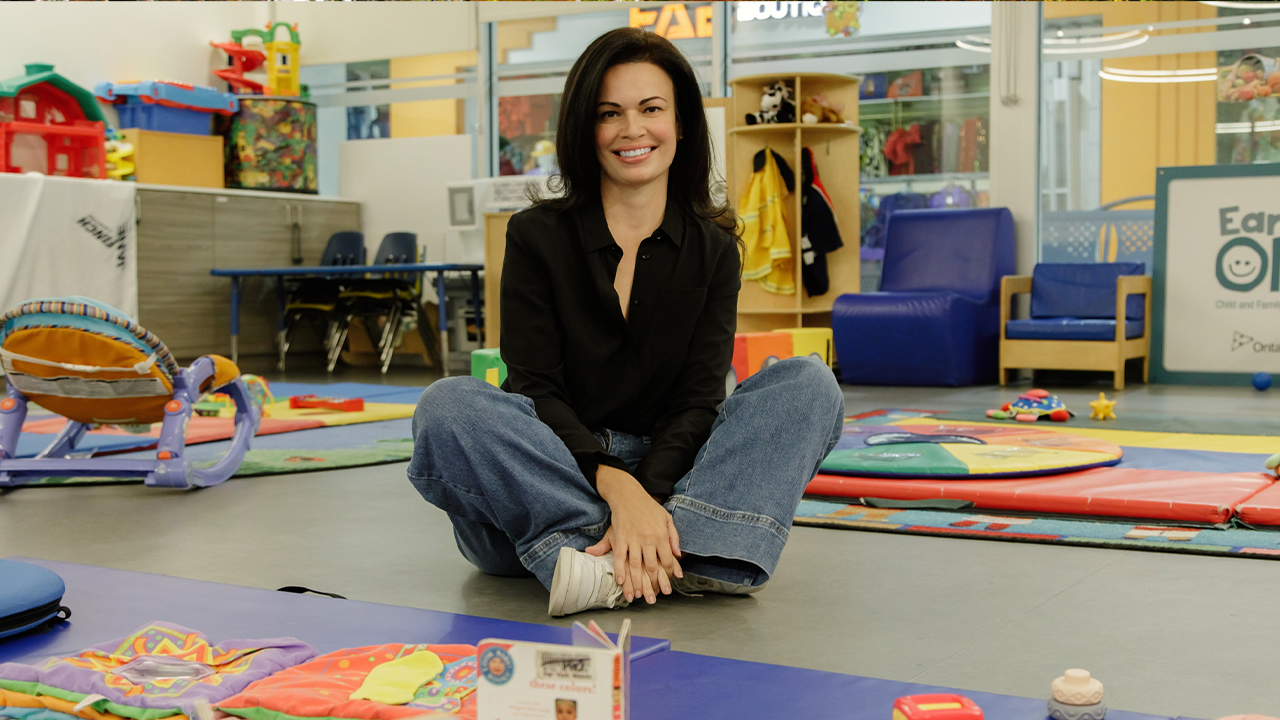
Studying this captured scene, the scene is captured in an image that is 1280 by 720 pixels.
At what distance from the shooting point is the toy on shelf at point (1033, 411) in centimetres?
430

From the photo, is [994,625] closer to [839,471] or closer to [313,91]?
[839,471]

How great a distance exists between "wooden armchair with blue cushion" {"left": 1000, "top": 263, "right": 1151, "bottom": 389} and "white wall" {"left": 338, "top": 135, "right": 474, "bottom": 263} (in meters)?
4.25

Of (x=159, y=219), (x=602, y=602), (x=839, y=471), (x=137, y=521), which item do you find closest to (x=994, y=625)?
(x=602, y=602)

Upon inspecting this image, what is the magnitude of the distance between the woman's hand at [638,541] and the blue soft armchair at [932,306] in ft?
14.8

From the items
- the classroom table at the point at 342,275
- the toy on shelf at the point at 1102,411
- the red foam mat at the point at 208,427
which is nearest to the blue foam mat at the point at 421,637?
the red foam mat at the point at 208,427

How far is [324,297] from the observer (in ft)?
25.9

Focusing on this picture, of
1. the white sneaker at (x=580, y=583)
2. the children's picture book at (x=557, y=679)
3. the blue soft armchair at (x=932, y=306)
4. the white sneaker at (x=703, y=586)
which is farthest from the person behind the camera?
the blue soft armchair at (x=932, y=306)

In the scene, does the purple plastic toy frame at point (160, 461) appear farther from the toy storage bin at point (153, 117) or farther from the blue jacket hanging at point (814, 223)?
the toy storage bin at point (153, 117)

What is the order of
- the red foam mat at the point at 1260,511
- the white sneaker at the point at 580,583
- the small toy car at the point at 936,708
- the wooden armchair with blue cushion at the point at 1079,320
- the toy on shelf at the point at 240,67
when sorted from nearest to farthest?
the small toy car at the point at 936,708
the white sneaker at the point at 580,583
the red foam mat at the point at 1260,511
the wooden armchair with blue cushion at the point at 1079,320
the toy on shelf at the point at 240,67

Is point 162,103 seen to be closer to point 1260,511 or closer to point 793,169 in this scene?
point 793,169

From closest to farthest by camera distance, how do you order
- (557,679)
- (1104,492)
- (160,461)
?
(557,679)
(1104,492)
(160,461)

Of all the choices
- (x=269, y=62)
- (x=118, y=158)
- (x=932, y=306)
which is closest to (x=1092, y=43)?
(x=932, y=306)

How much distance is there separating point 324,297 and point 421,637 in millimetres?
6584

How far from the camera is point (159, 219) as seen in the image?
7.40 meters
